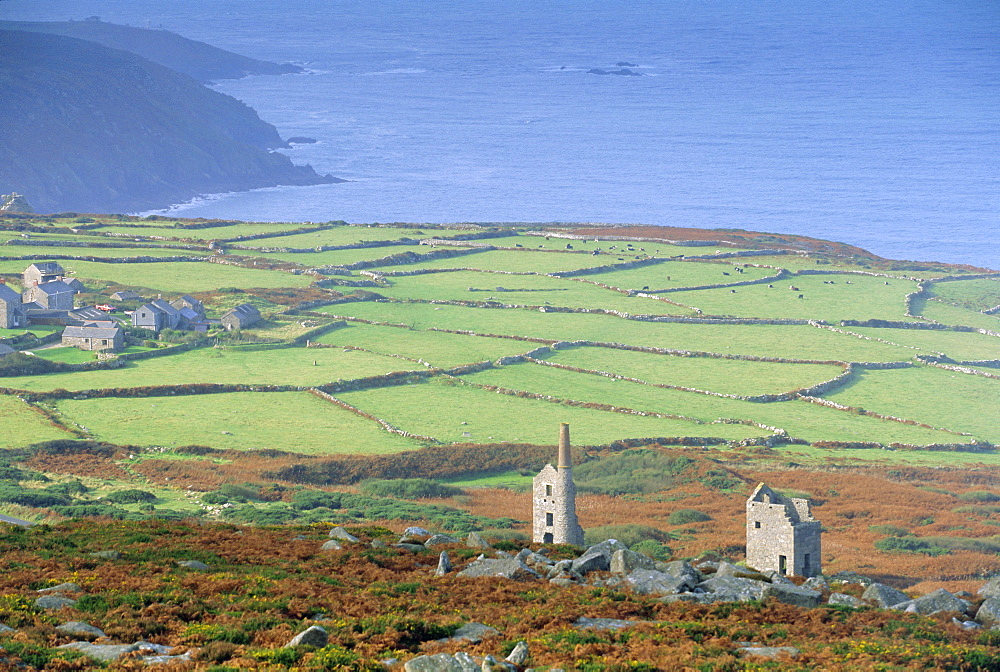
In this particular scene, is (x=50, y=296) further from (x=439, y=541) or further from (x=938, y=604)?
(x=938, y=604)

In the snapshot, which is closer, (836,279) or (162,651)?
(162,651)

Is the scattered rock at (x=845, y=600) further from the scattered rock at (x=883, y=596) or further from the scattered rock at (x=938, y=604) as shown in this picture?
the scattered rock at (x=938, y=604)

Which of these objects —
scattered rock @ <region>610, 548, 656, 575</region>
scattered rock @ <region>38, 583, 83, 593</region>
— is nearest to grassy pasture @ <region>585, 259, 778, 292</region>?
scattered rock @ <region>610, 548, 656, 575</region>

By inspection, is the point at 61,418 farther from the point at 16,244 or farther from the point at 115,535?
the point at 16,244

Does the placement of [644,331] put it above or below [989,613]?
above

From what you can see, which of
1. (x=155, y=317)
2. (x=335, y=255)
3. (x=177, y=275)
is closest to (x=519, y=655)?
(x=155, y=317)

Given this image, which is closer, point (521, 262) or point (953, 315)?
point (953, 315)

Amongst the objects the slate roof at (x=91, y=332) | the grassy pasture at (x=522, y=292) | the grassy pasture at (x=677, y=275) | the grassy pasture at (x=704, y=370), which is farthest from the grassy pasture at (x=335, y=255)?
the grassy pasture at (x=704, y=370)

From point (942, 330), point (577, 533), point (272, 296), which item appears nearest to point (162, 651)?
point (577, 533)
